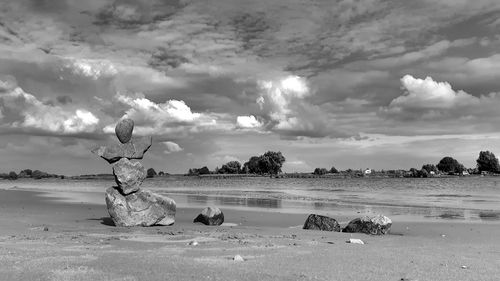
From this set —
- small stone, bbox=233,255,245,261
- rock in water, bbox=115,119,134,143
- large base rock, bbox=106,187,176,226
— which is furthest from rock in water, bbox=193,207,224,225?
small stone, bbox=233,255,245,261

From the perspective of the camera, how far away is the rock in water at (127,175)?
17.3 m

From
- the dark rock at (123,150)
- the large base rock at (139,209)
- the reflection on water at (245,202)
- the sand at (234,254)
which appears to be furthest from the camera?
the reflection on water at (245,202)

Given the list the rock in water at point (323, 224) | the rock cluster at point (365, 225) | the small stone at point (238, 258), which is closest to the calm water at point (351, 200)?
the rock cluster at point (365, 225)

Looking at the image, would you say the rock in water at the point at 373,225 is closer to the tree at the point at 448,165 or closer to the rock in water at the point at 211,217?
the rock in water at the point at 211,217

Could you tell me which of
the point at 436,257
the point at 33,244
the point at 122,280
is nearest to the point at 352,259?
the point at 436,257

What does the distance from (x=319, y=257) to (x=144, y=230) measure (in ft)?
24.7

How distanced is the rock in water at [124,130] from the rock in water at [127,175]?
0.78 meters

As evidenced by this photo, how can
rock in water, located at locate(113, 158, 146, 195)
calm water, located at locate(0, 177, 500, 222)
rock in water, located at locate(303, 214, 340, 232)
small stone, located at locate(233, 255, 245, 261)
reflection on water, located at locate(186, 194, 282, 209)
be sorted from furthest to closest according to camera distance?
reflection on water, located at locate(186, 194, 282, 209)
calm water, located at locate(0, 177, 500, 222)
rock in water, located at locate(113, 158, 146, 195)
rock in water, located at locate(303, 214, 340, 232)
small stone, located at locate(233, 255, 245, 261)

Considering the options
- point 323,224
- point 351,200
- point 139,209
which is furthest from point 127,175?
point 351,200

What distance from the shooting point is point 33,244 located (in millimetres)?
11664

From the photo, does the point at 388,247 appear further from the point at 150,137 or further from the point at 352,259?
the point at 150,137

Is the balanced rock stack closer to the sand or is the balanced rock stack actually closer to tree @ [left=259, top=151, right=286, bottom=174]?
the sand

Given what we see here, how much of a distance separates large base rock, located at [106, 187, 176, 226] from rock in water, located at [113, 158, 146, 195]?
11.3 inches

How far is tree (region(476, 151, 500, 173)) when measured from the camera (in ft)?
464
